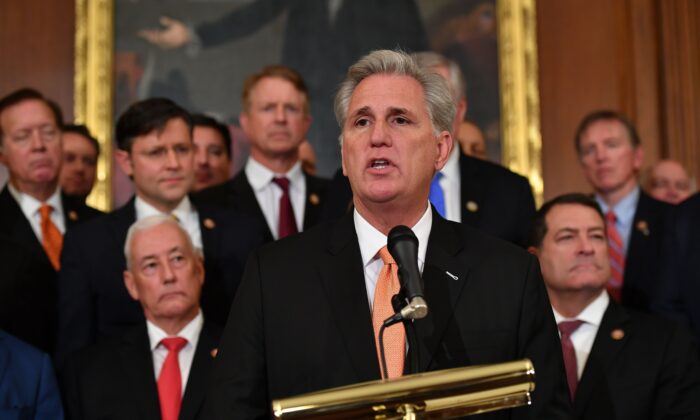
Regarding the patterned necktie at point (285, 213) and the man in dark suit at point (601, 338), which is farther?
the patterned necktie at point (285, 213)

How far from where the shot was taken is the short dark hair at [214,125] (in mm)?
5965

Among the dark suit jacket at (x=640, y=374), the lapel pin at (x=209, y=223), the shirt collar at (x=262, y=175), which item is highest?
the shirt collar at (x=262, y=175)

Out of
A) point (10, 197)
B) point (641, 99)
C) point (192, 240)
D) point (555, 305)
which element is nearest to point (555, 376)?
point (555, 305)

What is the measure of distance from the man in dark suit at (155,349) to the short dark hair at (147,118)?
51cm

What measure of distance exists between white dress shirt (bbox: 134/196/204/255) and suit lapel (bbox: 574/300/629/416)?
1740 millimetres

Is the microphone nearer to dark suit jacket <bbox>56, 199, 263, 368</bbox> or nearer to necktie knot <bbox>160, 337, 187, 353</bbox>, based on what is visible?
necktie knot <bbox>160, 337, 187, 353</bbox>

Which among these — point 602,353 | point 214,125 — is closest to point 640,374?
point 602,353

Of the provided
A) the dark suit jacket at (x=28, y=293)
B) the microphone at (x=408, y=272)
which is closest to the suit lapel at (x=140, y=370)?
the dark suit jacket at (x=28, y=293)

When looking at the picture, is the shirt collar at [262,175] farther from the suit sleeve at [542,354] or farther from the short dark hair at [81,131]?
the suit sleeve at [542,354]

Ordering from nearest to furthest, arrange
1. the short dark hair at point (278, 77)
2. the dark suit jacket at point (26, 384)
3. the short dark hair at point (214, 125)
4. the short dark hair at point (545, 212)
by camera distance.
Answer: the dark suit jacket at point (26, 384) < the short dark hair at point (545, 212) < the short dark hair at point (278, 77) < the short dark hair at point (214, 125)

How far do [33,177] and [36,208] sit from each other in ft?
0.49

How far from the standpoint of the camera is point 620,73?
693 cm

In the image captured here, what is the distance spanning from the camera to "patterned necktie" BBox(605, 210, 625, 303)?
505 centimetres

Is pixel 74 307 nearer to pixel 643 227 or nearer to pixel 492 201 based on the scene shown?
pixel 492 201
